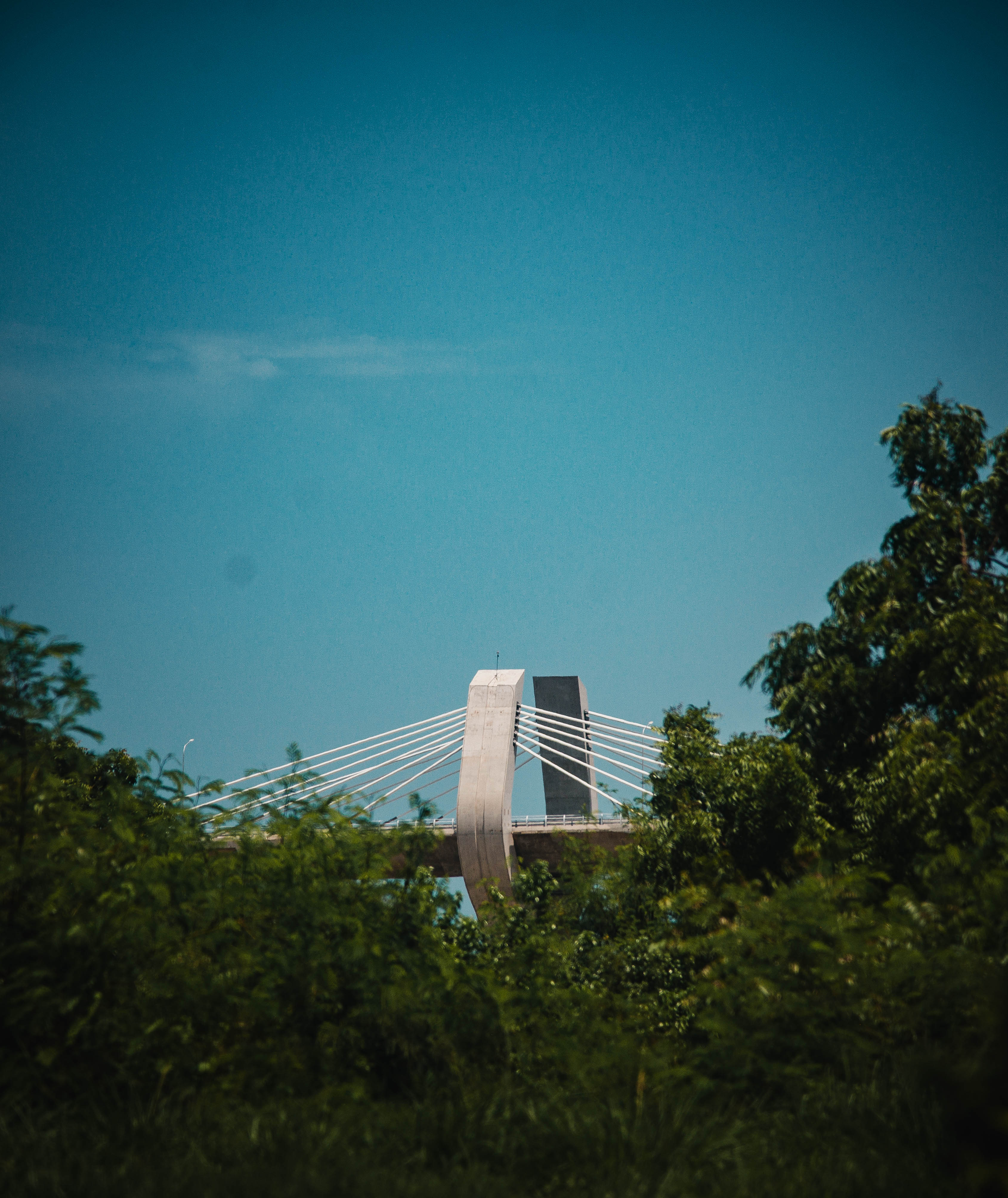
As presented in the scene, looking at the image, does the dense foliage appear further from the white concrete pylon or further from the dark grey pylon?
the dark grey pylon

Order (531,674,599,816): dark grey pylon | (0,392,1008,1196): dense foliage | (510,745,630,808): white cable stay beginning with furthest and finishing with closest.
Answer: (531,674,599,816): dark grey pylon → (510,745,630,808): white cable stay → (0,392,1008,1196): dense foliage

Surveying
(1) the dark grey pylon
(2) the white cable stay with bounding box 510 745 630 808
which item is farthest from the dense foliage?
(1) the dark grey pylon

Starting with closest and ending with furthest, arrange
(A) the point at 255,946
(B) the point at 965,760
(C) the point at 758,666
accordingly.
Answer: (A) the point at 255,946, (B) the point at 965,760, (C) the point at 758,666

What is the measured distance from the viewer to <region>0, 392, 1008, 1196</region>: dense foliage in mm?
5762

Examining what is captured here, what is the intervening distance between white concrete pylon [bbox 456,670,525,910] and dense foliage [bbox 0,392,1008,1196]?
44.7 feet

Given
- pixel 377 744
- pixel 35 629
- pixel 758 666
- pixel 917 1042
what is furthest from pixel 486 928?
pixel 377 744

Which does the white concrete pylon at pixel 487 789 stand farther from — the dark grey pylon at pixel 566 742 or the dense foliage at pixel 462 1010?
Answer: the dense foliage at pixel 462 1010

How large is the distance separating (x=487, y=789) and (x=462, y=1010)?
57.6ft

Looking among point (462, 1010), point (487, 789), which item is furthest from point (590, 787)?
point (462, 1010)

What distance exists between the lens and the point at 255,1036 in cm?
735

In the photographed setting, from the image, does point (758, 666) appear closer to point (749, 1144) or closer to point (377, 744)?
point (749, 1144)

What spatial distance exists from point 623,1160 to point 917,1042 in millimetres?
3038

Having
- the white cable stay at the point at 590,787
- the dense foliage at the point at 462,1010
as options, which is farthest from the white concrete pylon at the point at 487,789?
the dense foliage at the point at 462,1010

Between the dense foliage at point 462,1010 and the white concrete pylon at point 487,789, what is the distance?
1362 cm
